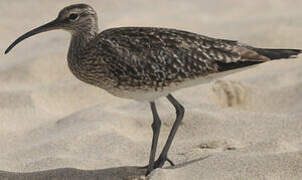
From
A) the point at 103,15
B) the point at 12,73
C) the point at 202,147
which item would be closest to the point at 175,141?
the point at 202,147

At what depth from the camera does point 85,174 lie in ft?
22.9

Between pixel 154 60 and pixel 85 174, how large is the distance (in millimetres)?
1192

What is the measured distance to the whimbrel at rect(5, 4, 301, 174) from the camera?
6809 millimetres

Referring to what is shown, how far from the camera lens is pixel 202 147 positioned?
7562 mm

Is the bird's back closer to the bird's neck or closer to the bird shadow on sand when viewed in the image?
the bird's neck

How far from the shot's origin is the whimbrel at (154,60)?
681 centimetres

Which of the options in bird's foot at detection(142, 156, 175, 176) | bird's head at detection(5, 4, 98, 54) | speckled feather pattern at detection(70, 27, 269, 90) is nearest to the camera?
speckled feather pattern at detection(70, 27, 269, 90)

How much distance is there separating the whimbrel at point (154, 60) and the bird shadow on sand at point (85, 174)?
14 centimetres

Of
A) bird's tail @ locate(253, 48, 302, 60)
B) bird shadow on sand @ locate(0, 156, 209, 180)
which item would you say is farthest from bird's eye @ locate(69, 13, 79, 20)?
bird's tail @ locate(253, 48, 302, 60)

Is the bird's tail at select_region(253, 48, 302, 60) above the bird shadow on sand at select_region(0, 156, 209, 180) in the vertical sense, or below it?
above

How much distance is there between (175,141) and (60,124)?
53.7 inches

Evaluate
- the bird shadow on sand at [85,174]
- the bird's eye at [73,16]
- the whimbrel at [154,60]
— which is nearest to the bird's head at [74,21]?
the bird's eye at [73,16]

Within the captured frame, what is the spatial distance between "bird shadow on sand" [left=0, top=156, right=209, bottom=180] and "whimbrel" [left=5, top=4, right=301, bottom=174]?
143mm

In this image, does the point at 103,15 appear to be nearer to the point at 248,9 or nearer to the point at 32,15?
the point at 32,15
